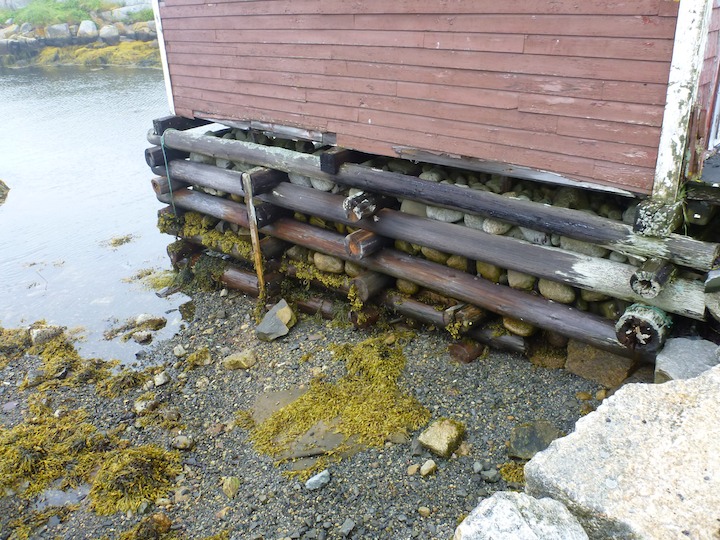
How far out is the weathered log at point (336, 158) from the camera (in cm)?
747

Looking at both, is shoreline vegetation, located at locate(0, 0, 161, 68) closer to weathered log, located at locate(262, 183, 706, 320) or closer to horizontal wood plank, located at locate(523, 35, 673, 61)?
weathered log, located at locate(262, 183, 706, 320)

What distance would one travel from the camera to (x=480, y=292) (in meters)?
6.81

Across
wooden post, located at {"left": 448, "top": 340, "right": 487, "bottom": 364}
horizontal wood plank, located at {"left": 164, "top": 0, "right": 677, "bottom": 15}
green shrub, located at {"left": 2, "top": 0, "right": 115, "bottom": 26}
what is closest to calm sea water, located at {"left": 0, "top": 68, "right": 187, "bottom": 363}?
wooden post, located at {"left": 448, "top": 340, "right": 487, "bottom": 364}

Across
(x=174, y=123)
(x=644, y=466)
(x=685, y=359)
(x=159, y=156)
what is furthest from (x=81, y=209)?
(x=644, y=466)

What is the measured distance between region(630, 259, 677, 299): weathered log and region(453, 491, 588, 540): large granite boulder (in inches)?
96.0

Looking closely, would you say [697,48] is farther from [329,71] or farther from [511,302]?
[329,71]

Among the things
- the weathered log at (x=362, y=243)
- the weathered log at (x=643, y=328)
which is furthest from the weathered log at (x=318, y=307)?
the weathered log at (x=643, y=328)

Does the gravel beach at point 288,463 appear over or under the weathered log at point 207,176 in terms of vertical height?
under

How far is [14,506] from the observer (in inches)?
239

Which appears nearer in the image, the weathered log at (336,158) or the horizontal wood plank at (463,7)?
the horizontal wood plank at (463,7)

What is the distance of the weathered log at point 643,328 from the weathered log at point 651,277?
0.22 meters

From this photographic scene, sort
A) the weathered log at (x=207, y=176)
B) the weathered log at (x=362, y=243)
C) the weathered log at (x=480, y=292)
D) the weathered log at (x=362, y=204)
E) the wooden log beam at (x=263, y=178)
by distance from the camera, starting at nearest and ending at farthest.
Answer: the weathered log at (x=480, y=292)
the weathered log at (x=362, y=204)
the weathered log at (x=362, y=243)
the wooden log beam at (x=263, y=178)
the weathered log at (x=207, y=176)

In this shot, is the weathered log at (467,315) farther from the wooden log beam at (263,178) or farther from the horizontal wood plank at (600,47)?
the wooden log beam at (263,178)

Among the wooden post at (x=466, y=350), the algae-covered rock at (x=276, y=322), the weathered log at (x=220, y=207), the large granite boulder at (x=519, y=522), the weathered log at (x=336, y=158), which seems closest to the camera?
the large granite boulder at (x=519, y=522)
